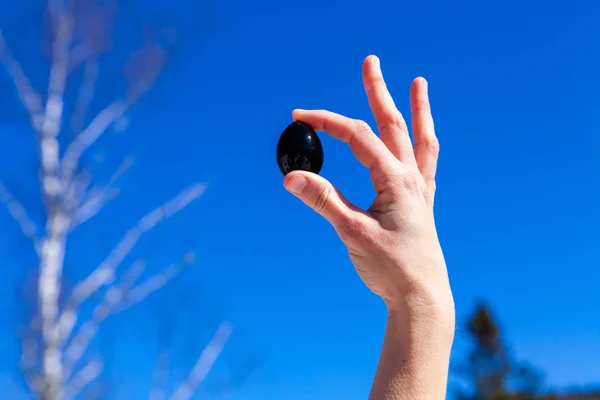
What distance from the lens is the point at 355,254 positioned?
1.61 m

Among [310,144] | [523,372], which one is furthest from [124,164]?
[523,372]

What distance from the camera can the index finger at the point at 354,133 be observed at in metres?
1.61

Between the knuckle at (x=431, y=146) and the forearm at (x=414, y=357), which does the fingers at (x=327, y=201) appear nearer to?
the forearm at (x=414, y=357)

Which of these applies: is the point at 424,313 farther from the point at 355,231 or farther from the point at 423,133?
the point at 423,133

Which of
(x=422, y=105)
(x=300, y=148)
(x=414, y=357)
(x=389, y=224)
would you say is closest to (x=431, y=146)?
(x=422, y=105)

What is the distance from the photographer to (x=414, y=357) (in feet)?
4.95

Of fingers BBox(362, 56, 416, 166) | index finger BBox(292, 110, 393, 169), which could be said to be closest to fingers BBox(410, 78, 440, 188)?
fingers BBox(362, 56, 416, 166)

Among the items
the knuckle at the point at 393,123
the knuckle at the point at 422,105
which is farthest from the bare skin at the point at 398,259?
the knuckle at the point at 422,105

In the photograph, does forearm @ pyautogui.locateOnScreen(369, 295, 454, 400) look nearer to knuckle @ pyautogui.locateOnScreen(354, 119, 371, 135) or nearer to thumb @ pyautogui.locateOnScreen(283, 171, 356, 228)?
thumb @ pyautogui.locateOnScreen(283, 171, 356, 228)

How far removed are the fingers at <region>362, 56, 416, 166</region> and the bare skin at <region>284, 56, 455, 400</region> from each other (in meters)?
0.06

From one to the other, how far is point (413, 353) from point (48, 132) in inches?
290

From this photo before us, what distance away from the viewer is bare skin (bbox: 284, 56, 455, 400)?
1517mm

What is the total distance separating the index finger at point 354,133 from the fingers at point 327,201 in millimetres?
118

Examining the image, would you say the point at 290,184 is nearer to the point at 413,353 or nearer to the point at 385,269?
the point at 385,269
